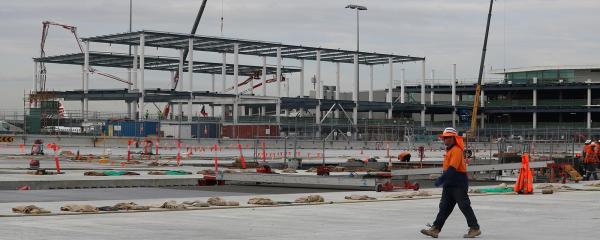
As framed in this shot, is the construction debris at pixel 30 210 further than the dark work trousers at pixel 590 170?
No

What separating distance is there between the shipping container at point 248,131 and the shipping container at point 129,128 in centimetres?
788

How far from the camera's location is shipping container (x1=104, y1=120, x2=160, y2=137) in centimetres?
8381

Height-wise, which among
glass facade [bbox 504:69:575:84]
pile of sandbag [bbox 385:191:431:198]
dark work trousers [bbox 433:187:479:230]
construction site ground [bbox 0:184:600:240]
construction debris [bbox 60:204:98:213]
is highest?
glass facade [bbox 504:69:575:84]

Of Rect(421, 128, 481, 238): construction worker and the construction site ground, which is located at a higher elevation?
Rect(421, 128, 481, 238): construction worker

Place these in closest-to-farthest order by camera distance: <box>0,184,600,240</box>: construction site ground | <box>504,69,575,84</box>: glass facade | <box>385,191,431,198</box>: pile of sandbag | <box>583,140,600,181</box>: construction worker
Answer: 1. <box>0,184,600,240</box>: construction site ground
2. <box>385,191,431,198</box>: pile of sandbag
3. <box>583,140,600,181</box>: construction worker
4. <box>504,69,575,84</box>: glass facade

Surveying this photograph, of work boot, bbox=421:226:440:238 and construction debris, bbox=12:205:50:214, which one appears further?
→ construction debris, bbox=12:205:50:214

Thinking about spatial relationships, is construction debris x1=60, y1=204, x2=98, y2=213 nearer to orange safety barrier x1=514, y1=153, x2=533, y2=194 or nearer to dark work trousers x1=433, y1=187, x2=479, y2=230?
dark work trousers x1=433, y1=187, x2=479, y2=230

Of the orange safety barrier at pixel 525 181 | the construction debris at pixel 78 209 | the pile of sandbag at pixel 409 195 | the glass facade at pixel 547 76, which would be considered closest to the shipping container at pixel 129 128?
the orange safety barrier at pixel 525 181

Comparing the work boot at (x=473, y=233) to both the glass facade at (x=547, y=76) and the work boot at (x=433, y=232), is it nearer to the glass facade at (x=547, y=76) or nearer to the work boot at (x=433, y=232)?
the work boot at (x=433, y=232)

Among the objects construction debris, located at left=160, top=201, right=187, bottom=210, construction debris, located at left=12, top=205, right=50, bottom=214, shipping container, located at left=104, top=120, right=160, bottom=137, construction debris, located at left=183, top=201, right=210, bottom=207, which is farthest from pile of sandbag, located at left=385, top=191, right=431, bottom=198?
shipping container, located at left=104, top=120, right=160, bottom=137

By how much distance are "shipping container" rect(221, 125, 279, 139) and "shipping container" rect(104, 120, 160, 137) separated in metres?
7.88

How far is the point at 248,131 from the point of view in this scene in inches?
3632

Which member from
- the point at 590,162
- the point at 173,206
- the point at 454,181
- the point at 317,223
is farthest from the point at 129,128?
the point at 454,181

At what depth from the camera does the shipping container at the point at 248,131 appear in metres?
90.4
